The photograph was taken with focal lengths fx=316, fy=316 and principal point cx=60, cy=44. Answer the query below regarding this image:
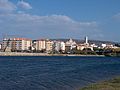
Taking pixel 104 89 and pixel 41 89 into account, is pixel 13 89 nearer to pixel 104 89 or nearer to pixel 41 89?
pixel 41 89

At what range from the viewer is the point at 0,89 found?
31.8 m

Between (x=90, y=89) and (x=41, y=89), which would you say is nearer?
(x=90, y=89)

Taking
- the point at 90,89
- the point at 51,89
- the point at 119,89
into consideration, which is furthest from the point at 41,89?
the point at 119,89

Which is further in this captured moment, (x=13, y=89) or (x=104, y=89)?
(x=13, y=89)

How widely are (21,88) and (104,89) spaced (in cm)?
896

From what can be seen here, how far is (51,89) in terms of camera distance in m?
32.5

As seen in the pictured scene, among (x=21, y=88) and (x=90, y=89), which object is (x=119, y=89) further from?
(x=21, y=88)

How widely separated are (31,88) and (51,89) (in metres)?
2.13

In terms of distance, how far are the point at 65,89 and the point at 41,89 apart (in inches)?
97.0

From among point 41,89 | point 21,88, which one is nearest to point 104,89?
point 41,89

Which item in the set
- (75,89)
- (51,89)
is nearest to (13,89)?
(51,89)

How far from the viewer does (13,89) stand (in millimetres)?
31750

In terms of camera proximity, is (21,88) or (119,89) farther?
(21,88)

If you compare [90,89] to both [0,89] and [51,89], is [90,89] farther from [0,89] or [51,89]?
[0,89]
